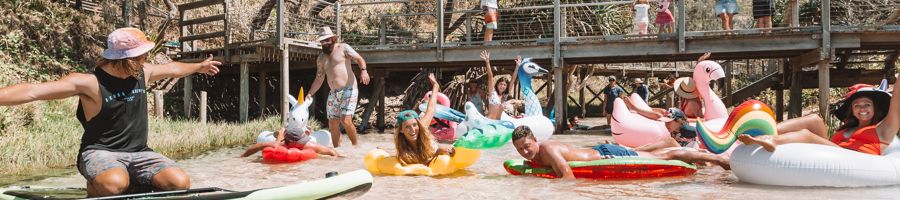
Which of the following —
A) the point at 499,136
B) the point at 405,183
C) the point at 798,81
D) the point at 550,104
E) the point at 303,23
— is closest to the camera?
the point at 405,183

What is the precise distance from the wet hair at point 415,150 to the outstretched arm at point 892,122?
3.47 meters

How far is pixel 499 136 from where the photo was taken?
786cm

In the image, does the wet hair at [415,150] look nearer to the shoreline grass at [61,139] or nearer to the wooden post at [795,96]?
the shoreline grass at [61,139]

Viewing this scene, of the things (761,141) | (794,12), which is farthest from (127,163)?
(794,12)

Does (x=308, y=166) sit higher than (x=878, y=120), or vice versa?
(x=878, y=120)

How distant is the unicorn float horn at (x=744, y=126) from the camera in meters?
5.70

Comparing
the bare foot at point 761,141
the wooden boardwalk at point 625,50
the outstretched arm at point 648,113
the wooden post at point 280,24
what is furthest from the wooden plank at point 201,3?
the bare foot at point 761,141

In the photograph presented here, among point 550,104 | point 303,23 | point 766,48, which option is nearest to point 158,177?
point 766,48

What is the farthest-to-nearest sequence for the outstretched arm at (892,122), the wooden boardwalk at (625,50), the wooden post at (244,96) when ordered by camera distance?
the wooden post at (244,96), the wooden boardwalk at (625,50), the outstretched arm at (892,122)

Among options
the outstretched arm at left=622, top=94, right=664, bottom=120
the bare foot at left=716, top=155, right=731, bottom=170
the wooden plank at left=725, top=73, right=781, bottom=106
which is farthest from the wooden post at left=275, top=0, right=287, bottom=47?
the wooden plank at left=725, top=73, right=781, bottom=106

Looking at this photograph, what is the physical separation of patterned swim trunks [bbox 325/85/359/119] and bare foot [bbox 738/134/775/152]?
4591 mm

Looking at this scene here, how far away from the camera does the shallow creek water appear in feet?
17.8

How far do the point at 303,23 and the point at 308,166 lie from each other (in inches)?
393

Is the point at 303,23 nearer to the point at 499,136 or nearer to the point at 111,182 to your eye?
the point at 499,136
